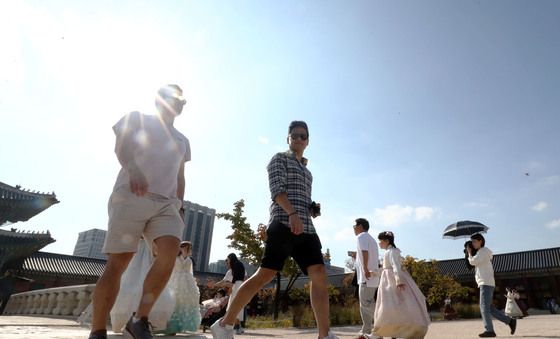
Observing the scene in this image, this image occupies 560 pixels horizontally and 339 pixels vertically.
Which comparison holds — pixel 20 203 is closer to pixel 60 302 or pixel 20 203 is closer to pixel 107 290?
pixel 60 302

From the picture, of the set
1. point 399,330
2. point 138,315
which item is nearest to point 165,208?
point 138,315

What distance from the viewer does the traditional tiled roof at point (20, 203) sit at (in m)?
23.4

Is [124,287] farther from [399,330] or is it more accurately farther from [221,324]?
[399,330]

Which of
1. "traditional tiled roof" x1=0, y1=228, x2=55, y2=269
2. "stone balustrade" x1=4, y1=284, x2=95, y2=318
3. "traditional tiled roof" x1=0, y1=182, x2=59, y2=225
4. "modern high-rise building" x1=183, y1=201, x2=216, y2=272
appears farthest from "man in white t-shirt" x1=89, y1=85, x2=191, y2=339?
"modern high-rise building" x1=183, y1=201, x2=216, y2=272

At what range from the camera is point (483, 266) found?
6043 mm

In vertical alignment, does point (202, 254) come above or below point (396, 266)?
above

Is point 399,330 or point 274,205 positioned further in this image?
point 399,330

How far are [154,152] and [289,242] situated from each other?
4.21 feet

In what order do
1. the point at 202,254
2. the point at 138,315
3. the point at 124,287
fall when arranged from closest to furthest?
1. the point at 138,315
2. the point at 124,287
3. the point at 202,254

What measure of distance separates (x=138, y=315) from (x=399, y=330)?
3.15 metres

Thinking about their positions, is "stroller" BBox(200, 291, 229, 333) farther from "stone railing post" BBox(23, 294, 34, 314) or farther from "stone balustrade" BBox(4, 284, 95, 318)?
"stone railing post" BBox(23, 294, 34, 314)

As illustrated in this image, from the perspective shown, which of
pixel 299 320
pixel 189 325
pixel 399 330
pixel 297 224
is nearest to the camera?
pixel 297 224

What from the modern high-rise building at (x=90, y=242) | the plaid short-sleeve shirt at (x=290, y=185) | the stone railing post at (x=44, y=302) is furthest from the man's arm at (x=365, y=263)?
the modern high-rise building at (x=90, y=242)

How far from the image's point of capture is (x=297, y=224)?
2.86m
